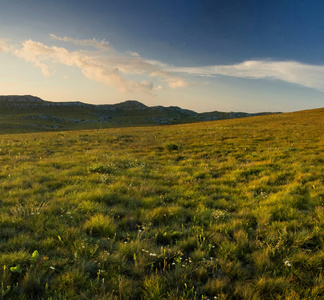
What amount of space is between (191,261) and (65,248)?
108 inches

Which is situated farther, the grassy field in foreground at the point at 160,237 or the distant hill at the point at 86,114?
the distant hill at the point at 86,114

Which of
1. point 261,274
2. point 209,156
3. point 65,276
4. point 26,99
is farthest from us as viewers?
point 26,99

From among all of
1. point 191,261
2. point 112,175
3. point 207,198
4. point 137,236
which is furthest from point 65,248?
point 112,175

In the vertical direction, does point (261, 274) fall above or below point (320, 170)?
below

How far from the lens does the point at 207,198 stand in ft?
24.4

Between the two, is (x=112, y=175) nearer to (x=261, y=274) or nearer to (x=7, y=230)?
(x=7, y=230)

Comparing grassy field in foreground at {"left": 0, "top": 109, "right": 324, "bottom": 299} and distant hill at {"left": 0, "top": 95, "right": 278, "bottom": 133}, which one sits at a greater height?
distant hill at {"left": 0, "top": 95, "right": 278, "bottom": 133}

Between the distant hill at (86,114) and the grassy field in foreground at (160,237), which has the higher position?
the distant hill at (86,114)

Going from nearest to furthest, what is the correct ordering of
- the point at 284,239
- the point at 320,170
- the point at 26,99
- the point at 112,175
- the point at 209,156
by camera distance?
the point at 284,239
the point at 112,175
the point at 320,170
the point at 209,156
the point at 26,99

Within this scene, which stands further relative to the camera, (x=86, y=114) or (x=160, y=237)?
(x=86, y=114)

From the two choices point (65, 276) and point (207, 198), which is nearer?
point (65, 276)

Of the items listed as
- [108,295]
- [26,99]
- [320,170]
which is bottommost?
[108,295]

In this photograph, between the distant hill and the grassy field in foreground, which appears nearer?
the grassy field in foreground

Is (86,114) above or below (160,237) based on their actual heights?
above
